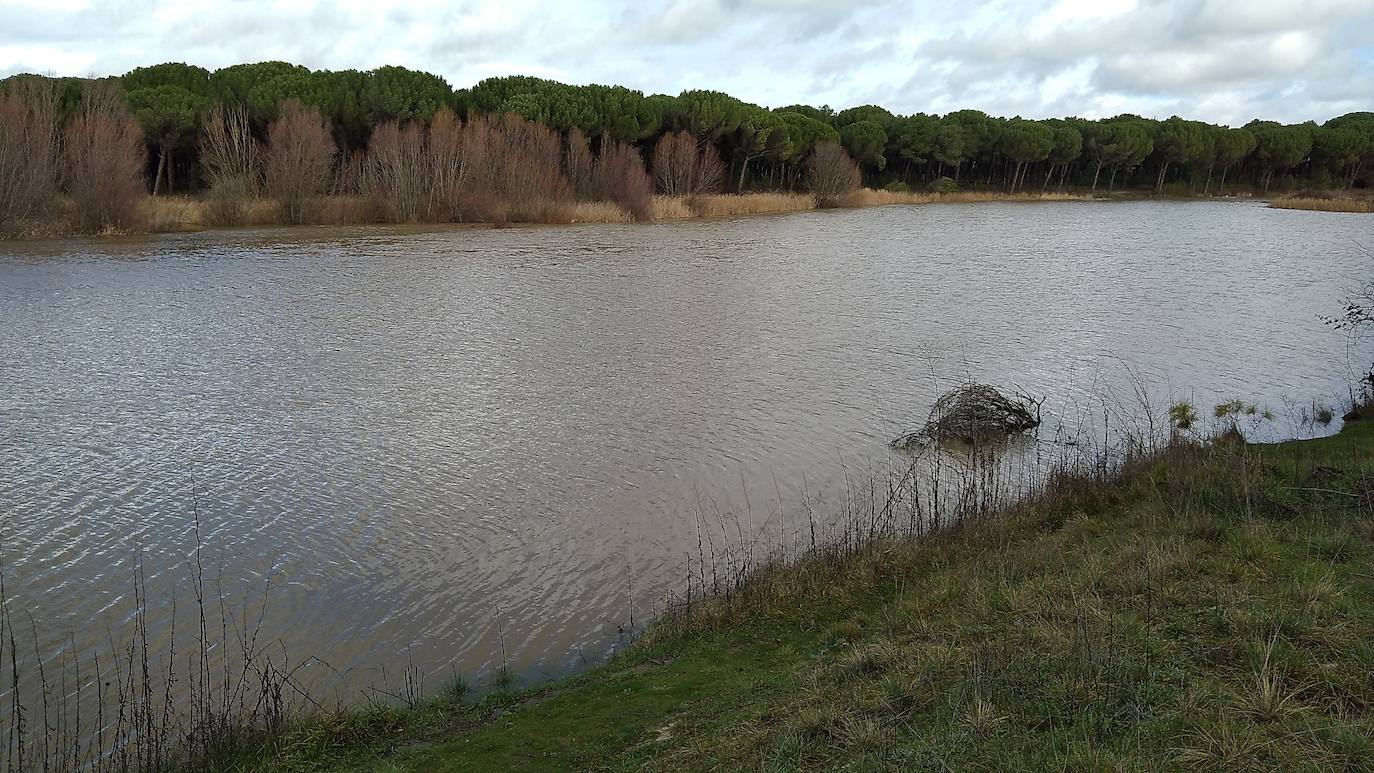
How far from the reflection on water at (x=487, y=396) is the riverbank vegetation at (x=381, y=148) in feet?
20.3

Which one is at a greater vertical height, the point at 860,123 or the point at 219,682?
the point at 860,123

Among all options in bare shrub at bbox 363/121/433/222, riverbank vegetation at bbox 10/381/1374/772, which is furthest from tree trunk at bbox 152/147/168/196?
riverbank vegetation at bbox 10/381/1374/772

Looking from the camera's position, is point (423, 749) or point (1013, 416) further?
point (1013, 416)

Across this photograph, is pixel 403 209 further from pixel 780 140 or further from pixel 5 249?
pixel 780 140

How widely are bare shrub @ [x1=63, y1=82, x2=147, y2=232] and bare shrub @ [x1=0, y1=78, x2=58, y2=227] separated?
2.59 ft

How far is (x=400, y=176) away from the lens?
42.8 metres

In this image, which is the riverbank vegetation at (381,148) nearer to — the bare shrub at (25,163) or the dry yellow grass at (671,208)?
the bare shrub at (25,163)

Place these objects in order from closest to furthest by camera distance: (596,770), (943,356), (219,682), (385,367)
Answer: (596,770), (219,682), (385,367), (943,356)

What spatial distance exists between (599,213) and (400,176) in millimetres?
9692

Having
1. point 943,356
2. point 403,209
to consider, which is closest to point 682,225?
point 403,209

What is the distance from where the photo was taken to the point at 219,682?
6.56m

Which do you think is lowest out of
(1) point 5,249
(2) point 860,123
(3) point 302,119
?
(1) point 5,249

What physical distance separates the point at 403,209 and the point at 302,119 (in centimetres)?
603

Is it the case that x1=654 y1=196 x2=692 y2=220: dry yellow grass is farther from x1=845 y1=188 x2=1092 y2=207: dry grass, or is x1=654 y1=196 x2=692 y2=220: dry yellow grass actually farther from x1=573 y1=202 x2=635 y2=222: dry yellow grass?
x1=845 y1=188 x2=1092 y2=207: dry grass
